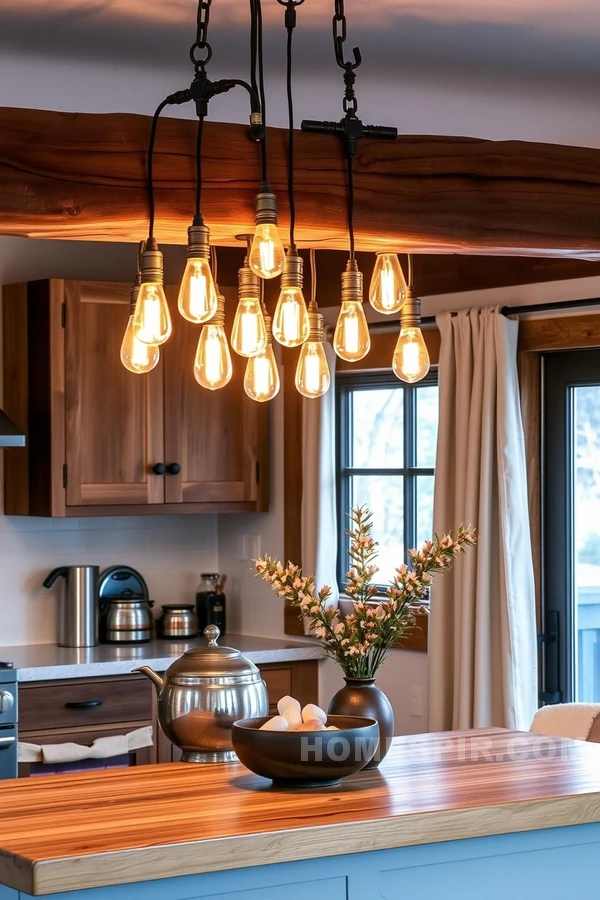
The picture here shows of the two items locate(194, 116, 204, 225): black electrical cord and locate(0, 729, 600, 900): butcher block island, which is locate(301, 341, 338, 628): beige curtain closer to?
locate(0, 729, 600, 900): butcher block island

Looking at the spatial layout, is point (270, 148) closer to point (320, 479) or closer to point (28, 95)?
point (28, 95)

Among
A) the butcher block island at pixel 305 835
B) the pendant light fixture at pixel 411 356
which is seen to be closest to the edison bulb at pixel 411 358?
the pendant light fixture at pixel 411 356

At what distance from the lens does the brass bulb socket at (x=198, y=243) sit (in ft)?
8.41

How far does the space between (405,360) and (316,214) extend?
451mm

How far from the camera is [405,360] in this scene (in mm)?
2867

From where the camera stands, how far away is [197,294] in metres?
2.51

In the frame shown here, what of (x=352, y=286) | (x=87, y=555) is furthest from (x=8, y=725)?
(x=352, y=286)

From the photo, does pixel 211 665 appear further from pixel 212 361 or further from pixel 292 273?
pixel 292 273

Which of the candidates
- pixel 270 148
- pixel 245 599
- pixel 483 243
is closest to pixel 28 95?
pixel 270 148

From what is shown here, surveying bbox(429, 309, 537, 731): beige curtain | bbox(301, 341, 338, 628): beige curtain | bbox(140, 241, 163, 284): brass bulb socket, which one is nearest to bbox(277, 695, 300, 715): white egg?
bbox(140, 241, 163, 284): brass bulb socket

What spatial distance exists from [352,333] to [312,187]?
1.67 feet

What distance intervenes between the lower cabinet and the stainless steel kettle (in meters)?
0.41

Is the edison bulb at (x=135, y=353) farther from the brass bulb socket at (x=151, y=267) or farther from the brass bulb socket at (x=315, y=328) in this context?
the brass bulb socket at (x=315, y=328)

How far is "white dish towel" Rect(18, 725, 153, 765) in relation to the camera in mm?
4551
